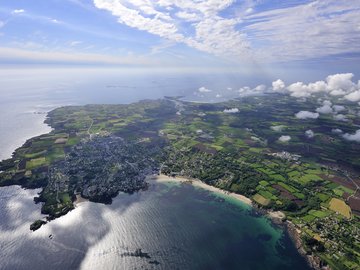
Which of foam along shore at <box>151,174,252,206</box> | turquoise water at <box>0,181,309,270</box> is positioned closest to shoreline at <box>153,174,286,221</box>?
foam along shore at <box>151,174,252,206</box>

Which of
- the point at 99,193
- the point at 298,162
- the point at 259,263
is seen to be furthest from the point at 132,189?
the point at 298,162

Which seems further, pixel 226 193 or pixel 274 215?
pixel 226 193

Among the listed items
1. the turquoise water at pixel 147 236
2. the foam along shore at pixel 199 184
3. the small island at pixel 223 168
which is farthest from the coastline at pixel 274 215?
the turquoise water at pixel 147 236

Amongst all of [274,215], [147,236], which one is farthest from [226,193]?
[147,236]

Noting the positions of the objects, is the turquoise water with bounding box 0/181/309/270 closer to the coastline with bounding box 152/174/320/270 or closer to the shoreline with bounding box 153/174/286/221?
the coastline with bounding box 152/174/320/270

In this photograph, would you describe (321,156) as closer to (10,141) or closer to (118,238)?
(118,238)

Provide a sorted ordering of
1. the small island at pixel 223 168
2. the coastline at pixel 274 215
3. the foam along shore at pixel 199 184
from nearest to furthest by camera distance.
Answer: the coastline at pixel 274 215 < the small island at pixel 223 168 < the foam along shore at pixel 199 184

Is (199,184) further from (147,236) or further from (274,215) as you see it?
(147,236)

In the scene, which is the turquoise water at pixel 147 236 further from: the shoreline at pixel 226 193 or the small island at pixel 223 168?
the small island at pixel 223 168
